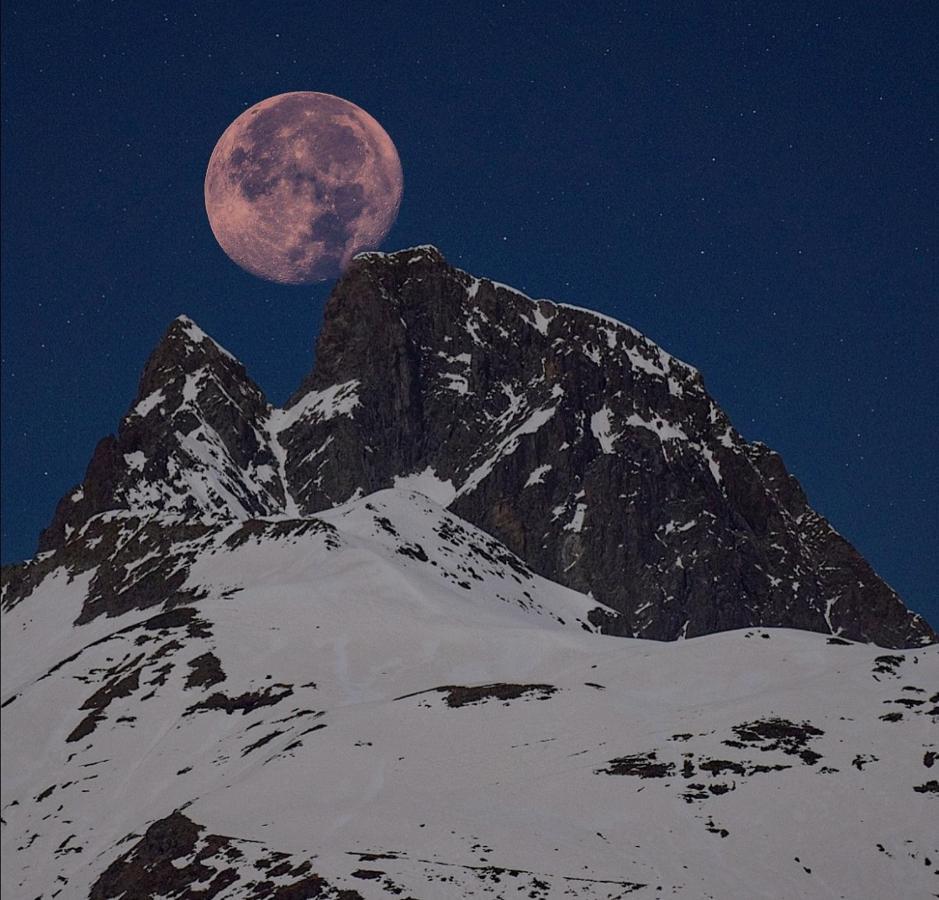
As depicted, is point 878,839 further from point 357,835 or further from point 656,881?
point 357,835

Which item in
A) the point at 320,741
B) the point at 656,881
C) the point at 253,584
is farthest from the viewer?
the point at 253,584

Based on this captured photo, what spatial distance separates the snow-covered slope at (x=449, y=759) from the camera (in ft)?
136

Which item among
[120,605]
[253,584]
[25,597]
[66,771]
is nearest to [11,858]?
[66,771]

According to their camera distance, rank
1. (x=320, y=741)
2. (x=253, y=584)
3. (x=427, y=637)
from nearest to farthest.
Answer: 1. (x=320, y=741)
2. (x=427, y=637)
3. (x=253, y=584)

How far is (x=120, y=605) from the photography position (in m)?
136

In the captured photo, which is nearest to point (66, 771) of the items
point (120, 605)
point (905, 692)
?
point (905, 692)

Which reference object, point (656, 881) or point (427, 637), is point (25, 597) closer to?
point (427, 637)

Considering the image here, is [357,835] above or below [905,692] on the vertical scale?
below

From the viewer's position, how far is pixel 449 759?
5659 cm

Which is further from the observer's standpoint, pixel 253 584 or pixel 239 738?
pixel 253 584

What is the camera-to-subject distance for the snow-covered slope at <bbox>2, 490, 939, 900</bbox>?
4159 centimetres

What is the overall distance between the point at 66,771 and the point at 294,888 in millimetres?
40020

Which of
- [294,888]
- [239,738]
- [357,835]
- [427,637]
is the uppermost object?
[427,637]

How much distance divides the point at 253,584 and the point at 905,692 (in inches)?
2949
